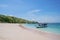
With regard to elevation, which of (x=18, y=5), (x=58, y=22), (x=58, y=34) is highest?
(x=18, y=5)

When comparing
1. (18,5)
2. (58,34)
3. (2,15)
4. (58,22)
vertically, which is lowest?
(58,34)

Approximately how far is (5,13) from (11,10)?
111 millimetres

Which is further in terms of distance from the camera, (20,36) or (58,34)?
(58,34)

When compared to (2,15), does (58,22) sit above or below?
below

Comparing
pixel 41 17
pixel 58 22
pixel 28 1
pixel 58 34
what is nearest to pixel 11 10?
pixel 28 1

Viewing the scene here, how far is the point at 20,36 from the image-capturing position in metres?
2.23

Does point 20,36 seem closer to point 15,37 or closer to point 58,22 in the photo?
point 15,37

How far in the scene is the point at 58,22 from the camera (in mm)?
2344

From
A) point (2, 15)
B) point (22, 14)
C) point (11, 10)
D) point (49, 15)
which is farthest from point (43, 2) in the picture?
point (2, 15)

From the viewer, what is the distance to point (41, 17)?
2.31 metres

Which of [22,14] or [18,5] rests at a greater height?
[18,5]

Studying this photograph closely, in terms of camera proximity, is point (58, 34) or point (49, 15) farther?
point (58, 34)

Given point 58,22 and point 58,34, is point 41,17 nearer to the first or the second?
point 58,22

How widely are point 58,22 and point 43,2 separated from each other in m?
0.43
